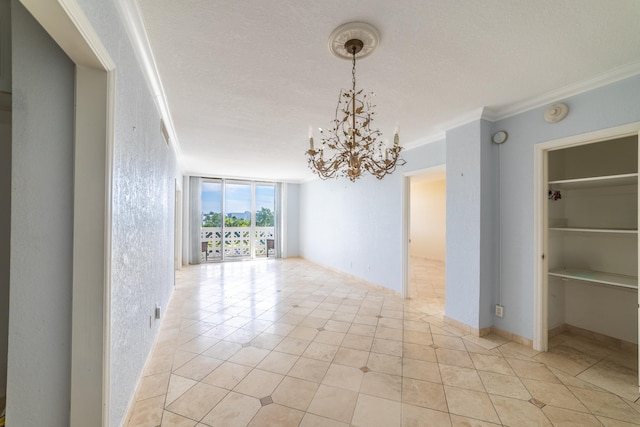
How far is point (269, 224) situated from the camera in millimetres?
8039

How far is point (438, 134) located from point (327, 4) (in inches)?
104

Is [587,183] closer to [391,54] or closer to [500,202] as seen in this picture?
[500,202]

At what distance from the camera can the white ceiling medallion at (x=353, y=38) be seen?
5.07 ft

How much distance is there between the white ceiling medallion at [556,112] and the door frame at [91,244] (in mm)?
3467

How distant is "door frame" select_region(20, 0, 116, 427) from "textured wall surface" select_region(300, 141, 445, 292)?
3.65 meters

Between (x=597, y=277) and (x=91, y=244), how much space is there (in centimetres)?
400

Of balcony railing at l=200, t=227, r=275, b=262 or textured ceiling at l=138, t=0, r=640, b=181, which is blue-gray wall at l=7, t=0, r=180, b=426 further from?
balcony railing at l=200, t=227, r=275, b=262

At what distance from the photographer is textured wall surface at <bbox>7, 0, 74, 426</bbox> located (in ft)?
3.65

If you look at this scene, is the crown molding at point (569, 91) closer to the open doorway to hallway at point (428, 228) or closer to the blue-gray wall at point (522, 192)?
the blue-gray wall at point (522, 192)

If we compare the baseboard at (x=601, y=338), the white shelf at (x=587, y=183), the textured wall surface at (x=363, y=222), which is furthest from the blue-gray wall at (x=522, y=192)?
the textured wall surface at (x=363, y=222)

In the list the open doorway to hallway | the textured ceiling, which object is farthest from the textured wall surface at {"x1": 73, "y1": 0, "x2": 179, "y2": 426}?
the open doorway to hallway

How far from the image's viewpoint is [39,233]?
1132mm

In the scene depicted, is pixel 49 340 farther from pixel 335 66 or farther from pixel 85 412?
pixel 335 66

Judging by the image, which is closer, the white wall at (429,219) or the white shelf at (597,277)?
the white shelf at (597,277)
